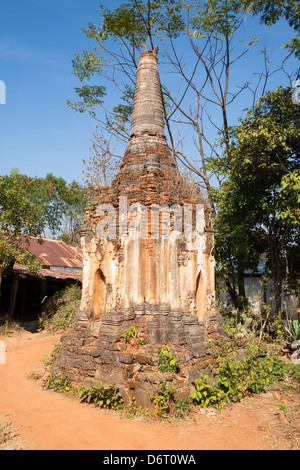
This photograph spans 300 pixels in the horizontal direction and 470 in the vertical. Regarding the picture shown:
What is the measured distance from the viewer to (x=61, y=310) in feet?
44.0

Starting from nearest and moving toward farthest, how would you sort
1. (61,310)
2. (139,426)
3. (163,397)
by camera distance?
(139,426), (163,397), (61,310)

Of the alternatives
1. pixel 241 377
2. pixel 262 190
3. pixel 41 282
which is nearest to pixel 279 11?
pixel 262 190

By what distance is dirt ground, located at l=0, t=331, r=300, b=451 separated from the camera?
13.6 ft

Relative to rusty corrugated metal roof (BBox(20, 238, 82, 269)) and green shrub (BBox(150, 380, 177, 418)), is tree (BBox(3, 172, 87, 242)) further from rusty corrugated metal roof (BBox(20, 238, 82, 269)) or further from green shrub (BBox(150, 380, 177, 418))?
green shrub (BBox(150, 380, 177, 418))

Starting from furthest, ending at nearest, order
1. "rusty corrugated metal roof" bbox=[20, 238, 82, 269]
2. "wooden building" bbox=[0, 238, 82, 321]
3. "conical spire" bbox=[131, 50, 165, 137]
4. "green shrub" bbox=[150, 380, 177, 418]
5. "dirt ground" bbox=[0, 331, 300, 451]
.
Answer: "rusty corrugated metal roof" bbox=[20, 238, 82, 269], "wooden building" bbox=[0, 238, 82, 321], "conical spire" bbox=[131, 50, 165, 137], "green shrub" bbox=[150, 380, 177, 418], "dirt ground" bbox=[0, 331, 300, 451]

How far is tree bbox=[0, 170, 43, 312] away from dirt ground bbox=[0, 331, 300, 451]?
21.4 feet

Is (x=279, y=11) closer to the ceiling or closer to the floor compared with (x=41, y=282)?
closer to the ceiling

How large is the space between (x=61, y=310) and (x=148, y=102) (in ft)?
31.1

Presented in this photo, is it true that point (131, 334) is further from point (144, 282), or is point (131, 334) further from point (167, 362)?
point (144, 282)

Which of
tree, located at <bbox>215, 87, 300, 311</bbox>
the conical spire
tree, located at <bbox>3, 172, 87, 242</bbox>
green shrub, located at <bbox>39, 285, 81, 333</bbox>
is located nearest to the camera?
the conical spire

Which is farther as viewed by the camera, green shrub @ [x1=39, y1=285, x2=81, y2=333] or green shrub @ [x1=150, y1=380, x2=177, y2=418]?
green shrub @ [x1=39, y1=285, x2=81, y2=333]

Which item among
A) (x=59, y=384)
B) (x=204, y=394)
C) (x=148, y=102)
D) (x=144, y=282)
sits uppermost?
(x=148, y=102)

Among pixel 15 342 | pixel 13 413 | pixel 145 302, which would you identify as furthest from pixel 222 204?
pixel 15 342

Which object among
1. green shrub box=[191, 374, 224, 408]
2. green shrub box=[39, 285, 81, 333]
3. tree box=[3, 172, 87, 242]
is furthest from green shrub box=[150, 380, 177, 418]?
tree box=[3, 172, 87, 242]
